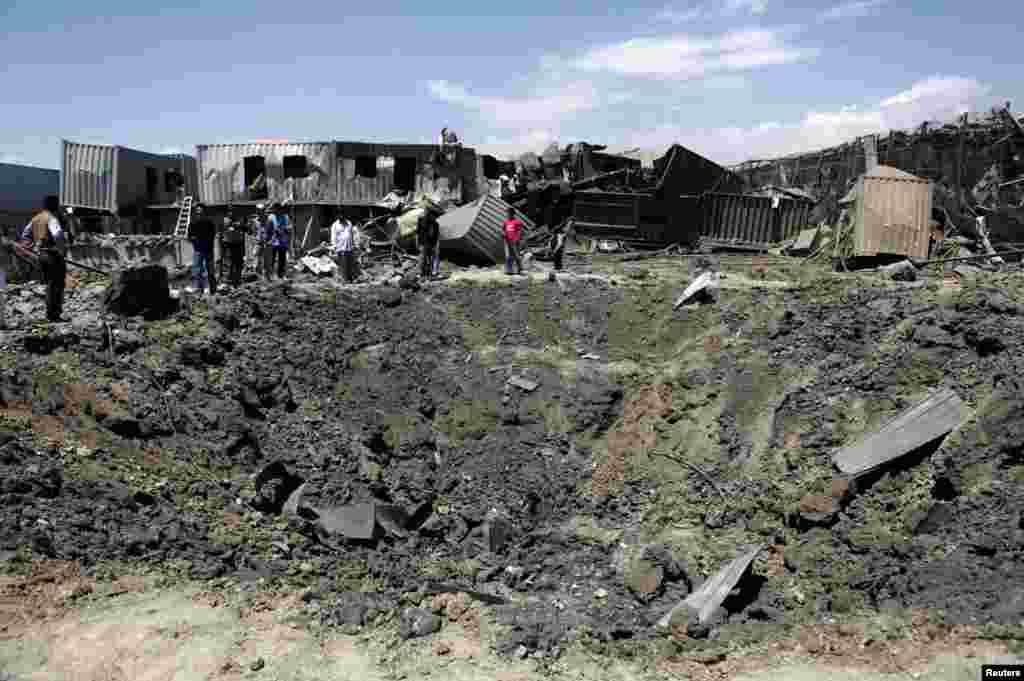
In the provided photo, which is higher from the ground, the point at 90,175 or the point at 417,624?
the point at 90,175

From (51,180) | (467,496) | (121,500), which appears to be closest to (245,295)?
(467,496)

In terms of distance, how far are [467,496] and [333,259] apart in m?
9.02

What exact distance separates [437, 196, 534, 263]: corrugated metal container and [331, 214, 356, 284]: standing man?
2.92 metres

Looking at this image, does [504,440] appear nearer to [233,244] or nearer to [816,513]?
[816,513]

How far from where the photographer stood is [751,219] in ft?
73.4

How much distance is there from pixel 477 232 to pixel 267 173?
11463 millimetres

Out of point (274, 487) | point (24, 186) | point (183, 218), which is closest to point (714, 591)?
point (274, 487)

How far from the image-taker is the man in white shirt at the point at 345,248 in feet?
50.8

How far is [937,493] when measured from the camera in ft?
24.8

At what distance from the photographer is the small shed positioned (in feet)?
53.6

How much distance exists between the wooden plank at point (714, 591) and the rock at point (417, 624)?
184 cm

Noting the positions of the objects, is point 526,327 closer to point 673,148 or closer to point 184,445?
point 184,445

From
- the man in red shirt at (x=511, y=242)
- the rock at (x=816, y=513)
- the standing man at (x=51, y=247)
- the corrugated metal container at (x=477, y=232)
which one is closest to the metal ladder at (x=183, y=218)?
the corrugated metal container at (x=477, y=232)

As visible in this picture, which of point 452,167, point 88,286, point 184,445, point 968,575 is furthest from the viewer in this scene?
point 452,167
